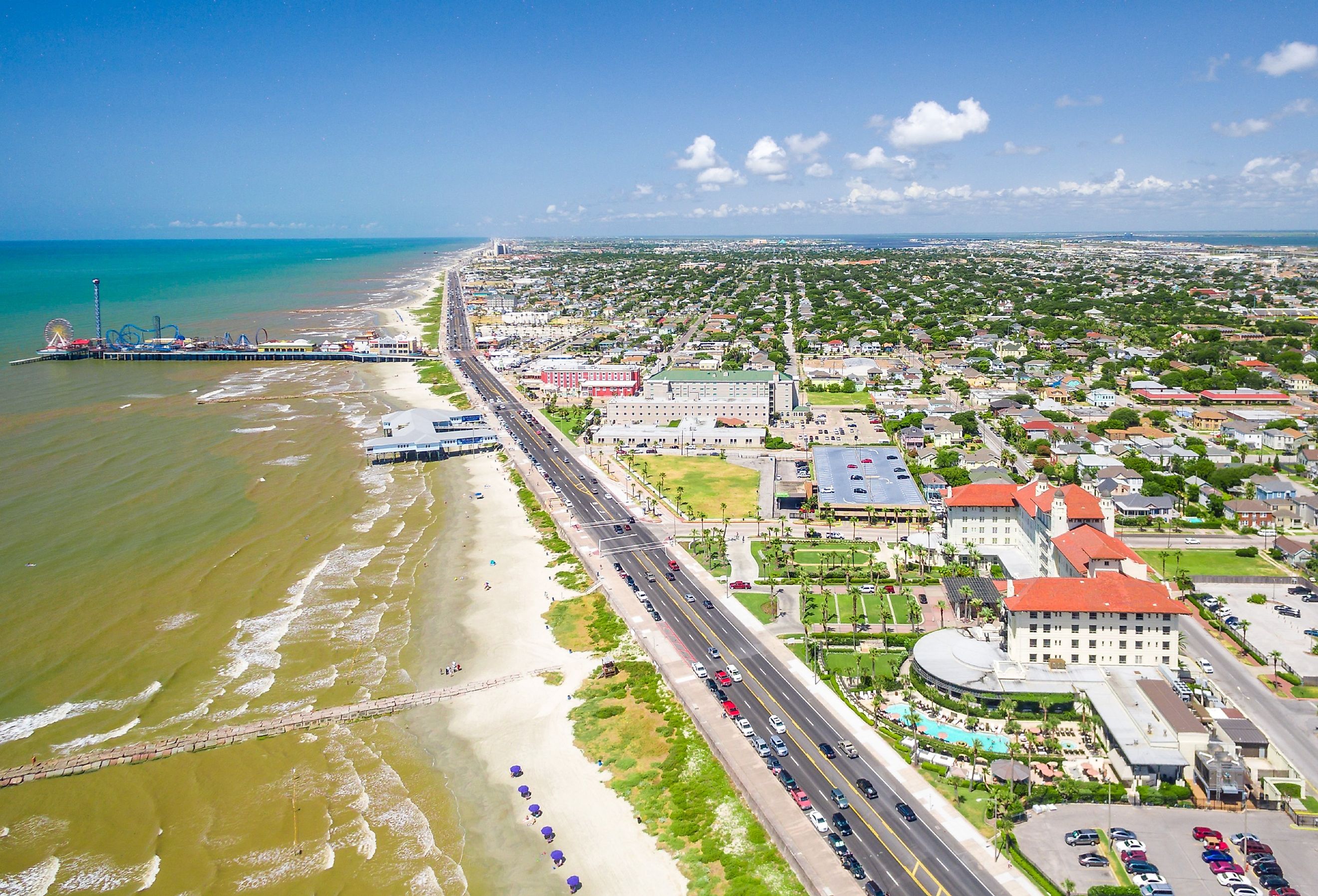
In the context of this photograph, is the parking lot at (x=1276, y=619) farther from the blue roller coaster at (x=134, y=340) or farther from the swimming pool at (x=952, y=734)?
the blue roller coaster at (x=134, y=340)

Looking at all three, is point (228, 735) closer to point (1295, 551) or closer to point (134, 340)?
point (1295, 551)

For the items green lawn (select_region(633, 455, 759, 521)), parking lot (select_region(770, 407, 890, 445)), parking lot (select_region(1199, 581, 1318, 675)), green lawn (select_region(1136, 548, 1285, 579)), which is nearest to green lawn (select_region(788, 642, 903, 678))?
parking lot (select_region(1199, 581, 1318, 675))

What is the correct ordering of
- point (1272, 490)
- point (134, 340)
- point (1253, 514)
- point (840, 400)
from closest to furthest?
1. point (1253, 514)
2. point (1272, 490)
3. point (840, 400)
4. point (134, 340)

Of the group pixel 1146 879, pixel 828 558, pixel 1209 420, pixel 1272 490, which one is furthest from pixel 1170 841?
pixel 1209 420

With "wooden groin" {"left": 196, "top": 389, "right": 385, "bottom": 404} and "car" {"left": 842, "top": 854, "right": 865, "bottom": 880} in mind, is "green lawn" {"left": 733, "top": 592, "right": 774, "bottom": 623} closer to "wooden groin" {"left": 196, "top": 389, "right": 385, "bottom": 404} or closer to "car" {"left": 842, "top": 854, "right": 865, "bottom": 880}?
"car" {"left": 842, "top": 854, "right": 865, "bottom": 880}

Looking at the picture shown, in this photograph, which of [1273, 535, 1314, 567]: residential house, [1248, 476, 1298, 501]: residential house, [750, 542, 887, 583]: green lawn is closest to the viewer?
[750, 542, 887, 583]: green lawn

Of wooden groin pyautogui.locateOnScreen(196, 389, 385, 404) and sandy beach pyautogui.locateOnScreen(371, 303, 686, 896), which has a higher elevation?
wooden groin pyautogui.locateOnScreen(196, 389, 385, 404)

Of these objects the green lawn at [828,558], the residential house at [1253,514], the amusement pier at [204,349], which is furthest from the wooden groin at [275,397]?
the residential house at [1253,514]
